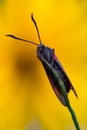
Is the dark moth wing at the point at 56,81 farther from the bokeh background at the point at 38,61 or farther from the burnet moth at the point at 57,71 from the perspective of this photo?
the bokeh background at the point at 38,61

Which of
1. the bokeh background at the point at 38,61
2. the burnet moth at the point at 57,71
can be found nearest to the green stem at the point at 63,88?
the burnet moth at the point at 57,71

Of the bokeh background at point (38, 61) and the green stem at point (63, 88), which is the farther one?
the bokeh background at point (38, 61)

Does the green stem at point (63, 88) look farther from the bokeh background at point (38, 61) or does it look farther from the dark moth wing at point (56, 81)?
the bokeh background at point (38, 61)

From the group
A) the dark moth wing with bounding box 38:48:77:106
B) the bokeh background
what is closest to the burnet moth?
the dark moth wing with bounding box 38:48:77:106

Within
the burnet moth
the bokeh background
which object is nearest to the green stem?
the burnet moth

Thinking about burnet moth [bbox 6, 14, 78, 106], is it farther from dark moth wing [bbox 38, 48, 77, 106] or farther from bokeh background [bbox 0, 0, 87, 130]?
bokeh background [bbox 0, 0, 87, 130]

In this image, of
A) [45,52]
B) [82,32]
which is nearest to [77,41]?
[82,32]

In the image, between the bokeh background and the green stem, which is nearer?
the green stem

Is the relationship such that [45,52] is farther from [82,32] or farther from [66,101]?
[82,32]

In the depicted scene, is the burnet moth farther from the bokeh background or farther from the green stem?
the bokeh background
